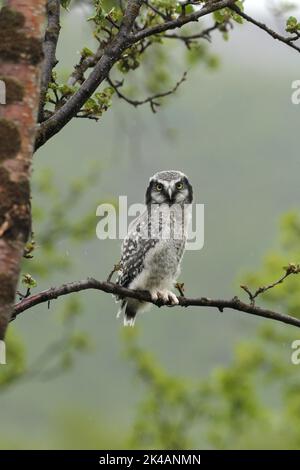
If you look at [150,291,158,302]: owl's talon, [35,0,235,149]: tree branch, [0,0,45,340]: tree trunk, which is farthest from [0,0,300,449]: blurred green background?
[0,0,45,340]: tree trunk

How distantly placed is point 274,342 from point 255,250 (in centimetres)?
13668

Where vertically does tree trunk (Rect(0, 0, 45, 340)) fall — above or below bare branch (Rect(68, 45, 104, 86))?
below

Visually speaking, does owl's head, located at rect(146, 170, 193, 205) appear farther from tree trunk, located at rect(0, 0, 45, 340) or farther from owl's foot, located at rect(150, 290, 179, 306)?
tree trunk, located at rect(0, 0, 45, 340)

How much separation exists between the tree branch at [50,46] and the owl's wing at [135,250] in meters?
3.29

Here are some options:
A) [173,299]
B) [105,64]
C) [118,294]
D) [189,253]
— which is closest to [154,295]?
[173,299]

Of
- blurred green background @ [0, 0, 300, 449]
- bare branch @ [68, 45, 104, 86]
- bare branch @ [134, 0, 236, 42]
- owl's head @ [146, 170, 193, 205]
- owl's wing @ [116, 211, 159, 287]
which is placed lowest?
bare branch @ [134, 0, 236, 42]

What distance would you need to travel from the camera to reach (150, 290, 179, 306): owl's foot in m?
7.43

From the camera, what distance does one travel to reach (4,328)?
10.9 ft

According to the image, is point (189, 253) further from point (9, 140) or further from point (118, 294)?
point (9, 140)

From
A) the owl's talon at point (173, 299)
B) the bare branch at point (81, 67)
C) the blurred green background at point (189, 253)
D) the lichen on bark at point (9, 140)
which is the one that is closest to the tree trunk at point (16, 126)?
the lichen on bark at point (9, 140)

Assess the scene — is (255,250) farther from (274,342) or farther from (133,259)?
(133,259)

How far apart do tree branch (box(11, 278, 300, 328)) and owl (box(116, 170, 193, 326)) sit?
8.45 ft

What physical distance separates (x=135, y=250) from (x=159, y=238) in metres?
0.28

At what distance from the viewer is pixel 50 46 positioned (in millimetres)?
5379
